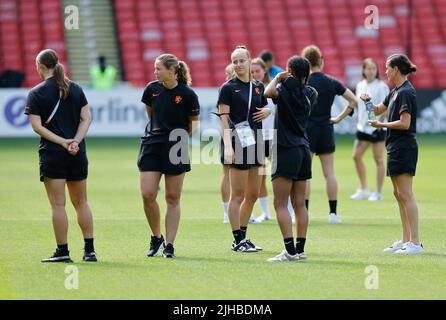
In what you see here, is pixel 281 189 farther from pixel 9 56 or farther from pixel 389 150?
pixel 9 56

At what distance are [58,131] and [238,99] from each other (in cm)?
209

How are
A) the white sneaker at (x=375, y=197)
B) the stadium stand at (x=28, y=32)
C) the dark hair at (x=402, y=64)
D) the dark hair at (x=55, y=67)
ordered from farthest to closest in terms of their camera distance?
1. the stadium stand at (x=28, y=32)
2. the white sneaker at (x=375, y=197)
3. the dark hair at (x=402, y=64)
4. the dark hair at (x=55, y=67)

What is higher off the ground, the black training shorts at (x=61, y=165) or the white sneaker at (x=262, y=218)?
the black training shorts at (x=61, y=165)

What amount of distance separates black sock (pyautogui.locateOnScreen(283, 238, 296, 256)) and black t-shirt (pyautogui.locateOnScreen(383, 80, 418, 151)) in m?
1.68

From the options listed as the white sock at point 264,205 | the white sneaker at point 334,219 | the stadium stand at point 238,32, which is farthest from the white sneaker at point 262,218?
the stadium stand at point 238,32

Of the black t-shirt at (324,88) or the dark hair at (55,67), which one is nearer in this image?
the dark hair at (55,67)

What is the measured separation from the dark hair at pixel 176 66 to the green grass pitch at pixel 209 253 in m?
1.92

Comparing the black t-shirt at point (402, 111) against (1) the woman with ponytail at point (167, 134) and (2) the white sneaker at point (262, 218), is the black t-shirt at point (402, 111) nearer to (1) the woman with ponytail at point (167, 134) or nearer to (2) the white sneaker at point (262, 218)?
(1) the woman with ponytail at point (167, 134)

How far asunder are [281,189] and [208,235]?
8.05ft

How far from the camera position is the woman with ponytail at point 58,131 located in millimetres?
10406

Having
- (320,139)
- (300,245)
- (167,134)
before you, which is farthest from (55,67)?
(320,139)

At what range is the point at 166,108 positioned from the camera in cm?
1099

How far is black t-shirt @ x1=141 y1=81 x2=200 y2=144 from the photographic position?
36.1 feet

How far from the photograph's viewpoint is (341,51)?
3572 centimetres
